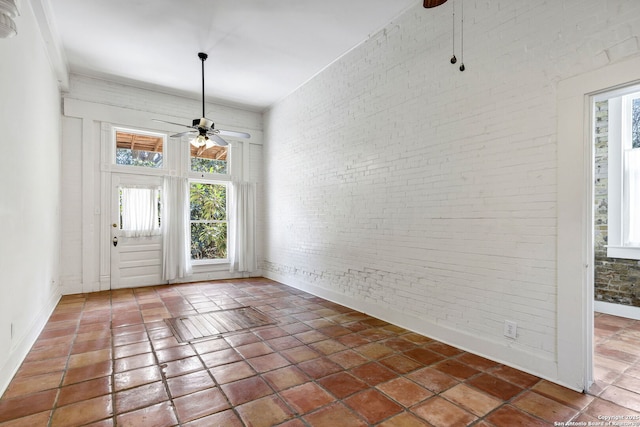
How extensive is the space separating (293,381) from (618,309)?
4.37 metres

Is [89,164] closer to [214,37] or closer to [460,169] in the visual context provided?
[214,37]

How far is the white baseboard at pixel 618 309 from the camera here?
13.1ft

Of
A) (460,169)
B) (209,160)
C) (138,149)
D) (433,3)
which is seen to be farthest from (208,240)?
(433,3)

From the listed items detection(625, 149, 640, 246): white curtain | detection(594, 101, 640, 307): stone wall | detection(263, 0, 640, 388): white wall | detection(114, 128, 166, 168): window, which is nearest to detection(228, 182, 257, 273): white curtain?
detection(114, 128, 166, 168): window

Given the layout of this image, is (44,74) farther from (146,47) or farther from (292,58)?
(292,58)

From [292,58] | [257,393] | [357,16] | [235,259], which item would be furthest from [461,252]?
[235,259]

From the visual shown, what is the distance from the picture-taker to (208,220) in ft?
22.0

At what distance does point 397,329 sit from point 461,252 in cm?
119


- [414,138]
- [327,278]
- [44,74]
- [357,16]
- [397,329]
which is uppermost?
[357,16]

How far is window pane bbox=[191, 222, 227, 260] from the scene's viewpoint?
6.59 meters

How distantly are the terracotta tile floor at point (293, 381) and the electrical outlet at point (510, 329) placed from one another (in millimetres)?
283

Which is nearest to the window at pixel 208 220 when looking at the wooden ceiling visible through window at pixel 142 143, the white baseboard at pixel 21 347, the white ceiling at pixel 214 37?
the wooden ceiling visible through window at pixel 142 143

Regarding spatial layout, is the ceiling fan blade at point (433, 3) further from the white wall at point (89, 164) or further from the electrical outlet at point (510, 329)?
the white wall at point (89, 164)

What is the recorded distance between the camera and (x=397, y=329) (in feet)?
12.0
